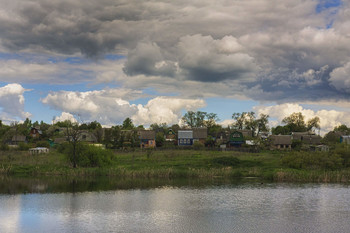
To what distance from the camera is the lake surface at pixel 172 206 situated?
124 ft

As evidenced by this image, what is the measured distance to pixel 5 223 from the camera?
127 ft

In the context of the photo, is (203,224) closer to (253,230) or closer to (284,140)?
(253,230)

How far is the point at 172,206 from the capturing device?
155 ft

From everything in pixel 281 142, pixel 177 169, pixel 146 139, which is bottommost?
pixel 177 169

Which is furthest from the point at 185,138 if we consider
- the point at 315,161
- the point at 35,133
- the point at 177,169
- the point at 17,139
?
the point at 315,161

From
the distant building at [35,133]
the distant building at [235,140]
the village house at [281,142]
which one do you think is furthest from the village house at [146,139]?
the distant building at [35,133]

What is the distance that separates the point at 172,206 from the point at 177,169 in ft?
94.1

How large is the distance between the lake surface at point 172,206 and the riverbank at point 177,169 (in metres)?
5.55

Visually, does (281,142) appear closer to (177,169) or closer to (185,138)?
(185,138)

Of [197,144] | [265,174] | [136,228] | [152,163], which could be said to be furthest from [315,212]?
[197,144]

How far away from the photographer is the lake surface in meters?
37.9

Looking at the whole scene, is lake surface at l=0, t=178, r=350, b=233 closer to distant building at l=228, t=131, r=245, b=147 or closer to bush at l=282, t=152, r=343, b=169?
bush at l=282, t=152, r=343, b=169

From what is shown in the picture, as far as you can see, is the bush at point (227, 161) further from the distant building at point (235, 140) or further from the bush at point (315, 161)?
the distant building at point (235, 140)

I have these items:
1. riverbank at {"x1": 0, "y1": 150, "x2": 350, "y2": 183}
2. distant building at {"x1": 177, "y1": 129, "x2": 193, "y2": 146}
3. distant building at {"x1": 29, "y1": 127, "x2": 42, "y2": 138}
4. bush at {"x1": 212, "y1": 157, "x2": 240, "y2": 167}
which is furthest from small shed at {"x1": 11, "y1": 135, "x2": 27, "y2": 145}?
bush at {"x1": 212, "y1": 157, "x2": 240, "y2": 167}
